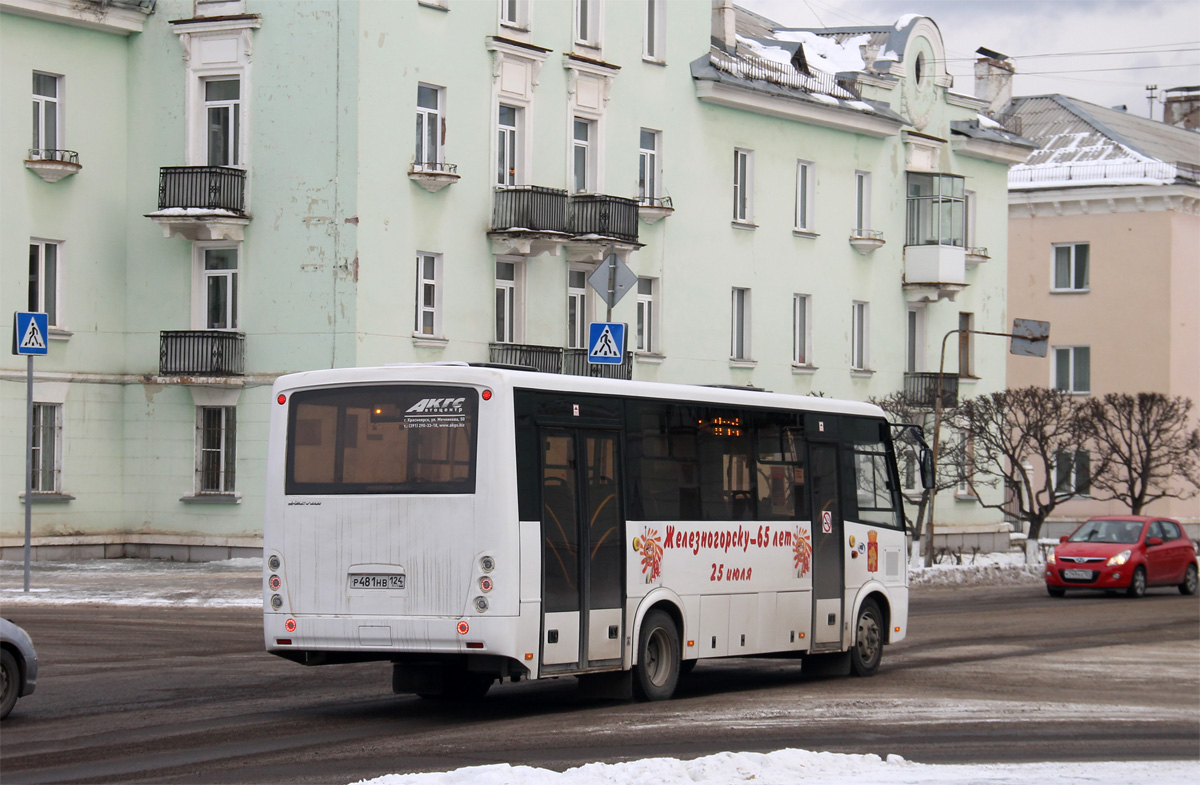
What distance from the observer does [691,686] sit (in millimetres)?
17859

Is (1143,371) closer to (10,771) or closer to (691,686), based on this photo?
(691,686)

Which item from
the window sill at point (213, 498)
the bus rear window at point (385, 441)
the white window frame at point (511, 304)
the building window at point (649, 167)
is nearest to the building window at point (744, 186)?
the building window at point (649, 167)

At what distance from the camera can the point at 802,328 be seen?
49.5 metres

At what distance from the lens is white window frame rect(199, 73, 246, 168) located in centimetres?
3722

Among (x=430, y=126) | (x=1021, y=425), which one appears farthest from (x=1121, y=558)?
(x=430, y=126)

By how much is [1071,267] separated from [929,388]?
14195 mm

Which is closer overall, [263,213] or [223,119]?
[263,213]

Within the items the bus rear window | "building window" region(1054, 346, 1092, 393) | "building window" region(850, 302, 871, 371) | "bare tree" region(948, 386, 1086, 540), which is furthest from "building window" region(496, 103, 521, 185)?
"building window" region(1054, 346, 1092, 393)

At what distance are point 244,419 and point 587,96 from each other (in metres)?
11.1

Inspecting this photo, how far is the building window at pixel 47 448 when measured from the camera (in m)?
37.2

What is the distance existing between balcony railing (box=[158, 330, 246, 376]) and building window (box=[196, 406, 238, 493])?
892 mm

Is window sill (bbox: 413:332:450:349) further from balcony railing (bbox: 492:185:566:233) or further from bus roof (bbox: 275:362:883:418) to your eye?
bus roof (bbox: 275:362:883:418)

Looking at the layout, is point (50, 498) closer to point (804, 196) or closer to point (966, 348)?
point (804, 196)

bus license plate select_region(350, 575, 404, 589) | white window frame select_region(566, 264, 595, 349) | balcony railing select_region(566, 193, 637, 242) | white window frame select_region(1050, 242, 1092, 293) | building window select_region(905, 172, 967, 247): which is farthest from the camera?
white window frame select_region(1050, 242, 1092, 293)
